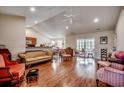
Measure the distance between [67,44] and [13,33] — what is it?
582 centimetres

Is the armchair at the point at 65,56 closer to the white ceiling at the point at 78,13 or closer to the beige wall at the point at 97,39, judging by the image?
the beige wall at the point at 97,39

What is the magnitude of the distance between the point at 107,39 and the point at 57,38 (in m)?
5.22

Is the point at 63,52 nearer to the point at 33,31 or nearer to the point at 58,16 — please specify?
the point at 58,16

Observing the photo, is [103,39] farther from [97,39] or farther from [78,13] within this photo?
[78,13]

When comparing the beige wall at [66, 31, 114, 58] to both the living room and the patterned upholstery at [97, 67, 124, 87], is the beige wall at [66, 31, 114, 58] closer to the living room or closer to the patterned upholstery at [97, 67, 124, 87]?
the living room

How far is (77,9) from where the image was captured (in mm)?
5562

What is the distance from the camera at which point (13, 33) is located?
5336 mm

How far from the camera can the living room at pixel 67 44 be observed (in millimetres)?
3244

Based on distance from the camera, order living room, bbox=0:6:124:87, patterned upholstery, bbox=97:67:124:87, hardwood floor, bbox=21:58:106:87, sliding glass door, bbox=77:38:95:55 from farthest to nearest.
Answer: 1. sliding glass door, bbox=77:38:95:55
2. living room, bbox=0:6:124:87
3. hardwood floor, bbox=21:58:106:87
4. patterned upholstery, bbox=97:67:124:87

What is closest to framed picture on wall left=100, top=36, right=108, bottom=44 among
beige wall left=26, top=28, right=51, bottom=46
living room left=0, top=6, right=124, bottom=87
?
living room left=0, top=6, right=124, bottom=87

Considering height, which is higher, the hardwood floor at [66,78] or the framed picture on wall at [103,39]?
the framed picture on wall at [103,39]

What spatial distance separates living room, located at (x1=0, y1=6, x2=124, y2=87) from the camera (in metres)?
3.24

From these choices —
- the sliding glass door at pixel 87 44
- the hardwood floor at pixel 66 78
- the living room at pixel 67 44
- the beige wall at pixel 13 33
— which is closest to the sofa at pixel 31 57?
the living room at pixel 67 44
